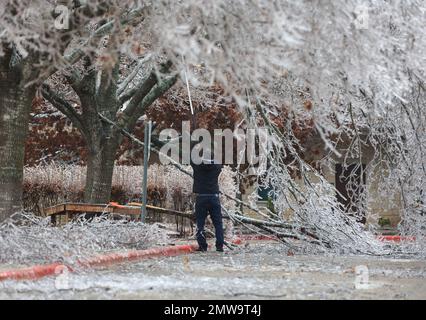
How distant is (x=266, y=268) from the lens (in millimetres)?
10758

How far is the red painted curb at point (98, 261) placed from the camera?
858 cm

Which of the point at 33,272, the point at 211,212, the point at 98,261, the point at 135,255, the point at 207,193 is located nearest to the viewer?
the point at 33,272

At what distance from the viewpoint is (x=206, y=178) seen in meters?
13.8

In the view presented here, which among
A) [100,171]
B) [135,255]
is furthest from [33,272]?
[100,171]

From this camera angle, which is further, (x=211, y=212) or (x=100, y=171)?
(x=100, y=171)

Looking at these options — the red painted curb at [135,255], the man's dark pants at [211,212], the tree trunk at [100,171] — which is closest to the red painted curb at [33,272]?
the red painted curb at [135,255]

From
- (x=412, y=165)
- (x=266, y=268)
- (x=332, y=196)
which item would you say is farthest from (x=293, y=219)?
(x=266, y=268)

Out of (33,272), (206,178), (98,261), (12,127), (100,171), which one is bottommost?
(33,272)

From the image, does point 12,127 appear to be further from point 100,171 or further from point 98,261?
point 100,171

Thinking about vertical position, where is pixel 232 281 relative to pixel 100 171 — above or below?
below

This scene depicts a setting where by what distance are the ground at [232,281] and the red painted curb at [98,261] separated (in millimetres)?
207

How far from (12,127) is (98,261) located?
113 inches

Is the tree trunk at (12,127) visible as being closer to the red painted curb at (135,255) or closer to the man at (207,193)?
the red painted curb at (135,255)

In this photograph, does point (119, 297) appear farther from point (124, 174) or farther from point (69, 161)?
point (69, 161)
